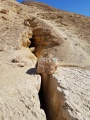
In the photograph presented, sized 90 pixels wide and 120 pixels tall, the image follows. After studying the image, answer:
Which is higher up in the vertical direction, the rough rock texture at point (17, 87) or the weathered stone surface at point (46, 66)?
the weathered stone surface at point (46, 66)

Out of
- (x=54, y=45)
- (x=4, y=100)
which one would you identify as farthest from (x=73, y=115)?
(x=54, y=45)

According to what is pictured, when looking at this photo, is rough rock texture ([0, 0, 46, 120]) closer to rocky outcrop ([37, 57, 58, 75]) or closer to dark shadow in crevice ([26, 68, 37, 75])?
dark shadow in crevice ([26, 68, 37, 75])

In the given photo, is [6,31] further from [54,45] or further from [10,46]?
[54,45]

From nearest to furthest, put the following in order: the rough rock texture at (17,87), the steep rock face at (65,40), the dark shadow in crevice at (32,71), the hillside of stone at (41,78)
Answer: the rough rock texture at (17,87)
the hillside of stone at (41,78)
the dark shadow in crevice at (32,71)
the steep rock face at (65,40)

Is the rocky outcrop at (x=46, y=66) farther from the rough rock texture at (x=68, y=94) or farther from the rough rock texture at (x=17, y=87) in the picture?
the rough rock texture at (x=17, y=87)

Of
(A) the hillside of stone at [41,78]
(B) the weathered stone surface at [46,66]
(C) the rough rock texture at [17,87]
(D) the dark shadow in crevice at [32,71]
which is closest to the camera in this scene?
(C) the rough rock texture at [17,87]

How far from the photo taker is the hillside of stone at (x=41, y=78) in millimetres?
5340

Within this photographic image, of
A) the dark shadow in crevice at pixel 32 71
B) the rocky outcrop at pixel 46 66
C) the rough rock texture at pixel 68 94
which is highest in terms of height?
the rocky outcrop at pixel 46 66

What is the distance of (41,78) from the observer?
8.05m

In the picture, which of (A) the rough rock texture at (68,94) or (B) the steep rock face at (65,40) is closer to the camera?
(A) the rough rock texture at (68,94)

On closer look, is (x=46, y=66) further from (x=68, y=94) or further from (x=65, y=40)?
(x=65, y=40)

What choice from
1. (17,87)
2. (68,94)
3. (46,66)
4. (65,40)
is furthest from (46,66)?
(65,40)

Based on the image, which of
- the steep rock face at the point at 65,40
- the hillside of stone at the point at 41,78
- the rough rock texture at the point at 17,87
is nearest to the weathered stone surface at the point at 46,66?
the hillside of stone at the point at 41,78

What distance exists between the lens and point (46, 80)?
7.90 meters
